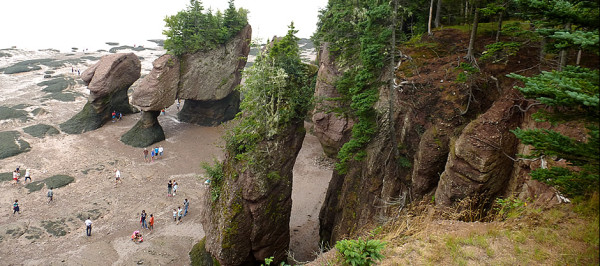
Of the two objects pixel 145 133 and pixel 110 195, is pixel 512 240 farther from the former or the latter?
pixel 145 133

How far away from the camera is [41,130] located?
33625 millimetres

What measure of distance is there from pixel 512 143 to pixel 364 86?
6747 mm

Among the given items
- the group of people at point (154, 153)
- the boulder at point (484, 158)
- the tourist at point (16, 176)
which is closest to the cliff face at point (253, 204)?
the boulder at point (484, 158)

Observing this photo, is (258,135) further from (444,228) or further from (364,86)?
(444,228)

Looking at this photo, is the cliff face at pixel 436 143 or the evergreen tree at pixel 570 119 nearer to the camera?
the evergreen tree at pixel 570 119

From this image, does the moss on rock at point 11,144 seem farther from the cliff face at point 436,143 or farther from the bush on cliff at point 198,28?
the cliff face at point 436,143

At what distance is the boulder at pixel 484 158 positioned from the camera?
33.1 ft

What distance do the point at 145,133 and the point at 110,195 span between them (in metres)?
10.1

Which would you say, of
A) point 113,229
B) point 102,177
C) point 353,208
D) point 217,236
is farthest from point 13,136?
point 353,208

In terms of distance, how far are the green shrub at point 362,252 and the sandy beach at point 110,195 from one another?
12602 mm

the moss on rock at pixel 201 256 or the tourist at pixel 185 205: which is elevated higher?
the tourist at pixel 185 205

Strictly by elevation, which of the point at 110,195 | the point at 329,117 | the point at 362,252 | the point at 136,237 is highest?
the point at 329,117

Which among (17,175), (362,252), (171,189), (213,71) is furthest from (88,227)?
(213,71)

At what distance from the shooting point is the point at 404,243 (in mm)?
8680
